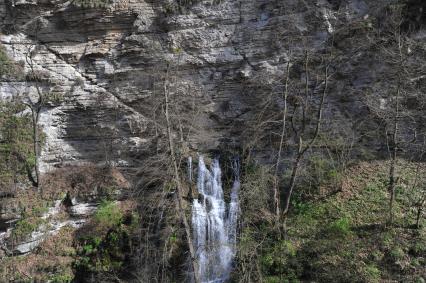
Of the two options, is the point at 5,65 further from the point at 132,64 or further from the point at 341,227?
the point at 341,227

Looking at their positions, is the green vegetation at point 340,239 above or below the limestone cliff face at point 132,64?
below

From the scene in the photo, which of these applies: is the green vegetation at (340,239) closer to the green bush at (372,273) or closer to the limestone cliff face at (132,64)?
the green bush at (372,273)

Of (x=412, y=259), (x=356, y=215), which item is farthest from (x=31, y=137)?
(x=412, y=259)

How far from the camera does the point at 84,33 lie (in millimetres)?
19266

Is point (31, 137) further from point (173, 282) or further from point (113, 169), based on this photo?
point (173, 282)

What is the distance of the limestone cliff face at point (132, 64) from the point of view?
18562mm

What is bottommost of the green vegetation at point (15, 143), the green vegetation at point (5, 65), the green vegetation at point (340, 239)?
the green vegetation at point (340, 239)

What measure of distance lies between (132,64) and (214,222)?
8.61 meters

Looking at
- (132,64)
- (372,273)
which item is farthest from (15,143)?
(372,273)

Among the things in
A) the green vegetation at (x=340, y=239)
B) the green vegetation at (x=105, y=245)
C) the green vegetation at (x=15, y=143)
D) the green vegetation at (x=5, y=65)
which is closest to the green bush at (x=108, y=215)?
the green vegetation at (x=105, y=245)

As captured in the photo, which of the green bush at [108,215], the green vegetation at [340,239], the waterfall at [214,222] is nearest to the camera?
the green vegetation at [340,239]

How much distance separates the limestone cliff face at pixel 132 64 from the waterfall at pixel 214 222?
1894mm

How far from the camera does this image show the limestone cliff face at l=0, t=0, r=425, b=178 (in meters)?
18.6

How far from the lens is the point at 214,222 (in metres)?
15.1
